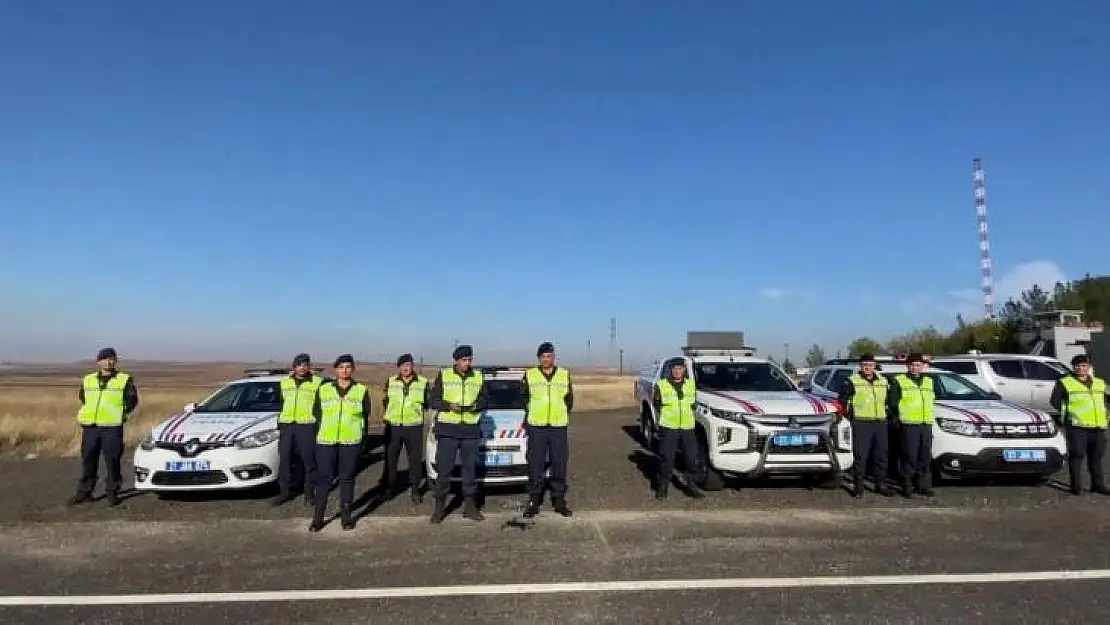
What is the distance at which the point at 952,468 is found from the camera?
A: 865 cm

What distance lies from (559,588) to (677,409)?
11.9 feet

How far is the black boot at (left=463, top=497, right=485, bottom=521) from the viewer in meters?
7.23

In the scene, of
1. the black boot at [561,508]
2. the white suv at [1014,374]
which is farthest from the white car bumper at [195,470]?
the white suv at [1014,374]

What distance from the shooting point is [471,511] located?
7273 millimetres

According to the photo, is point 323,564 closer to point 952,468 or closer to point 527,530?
point 527,530

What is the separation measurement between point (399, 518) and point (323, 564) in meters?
1.66

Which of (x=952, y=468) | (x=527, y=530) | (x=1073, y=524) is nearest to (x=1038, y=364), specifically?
(x=952, y=468)

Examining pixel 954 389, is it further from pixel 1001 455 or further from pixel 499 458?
pixel 499 458

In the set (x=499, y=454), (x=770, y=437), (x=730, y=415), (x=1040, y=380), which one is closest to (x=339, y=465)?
(x=499, y=454)

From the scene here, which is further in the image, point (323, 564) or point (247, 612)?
point (323, 564)

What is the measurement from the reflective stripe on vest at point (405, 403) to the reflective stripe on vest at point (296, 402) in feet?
3.01

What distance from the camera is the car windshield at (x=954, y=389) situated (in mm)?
9789

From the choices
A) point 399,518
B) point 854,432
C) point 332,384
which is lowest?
point 399,518

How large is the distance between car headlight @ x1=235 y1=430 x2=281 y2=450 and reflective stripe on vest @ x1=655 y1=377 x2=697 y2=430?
4514 mm
